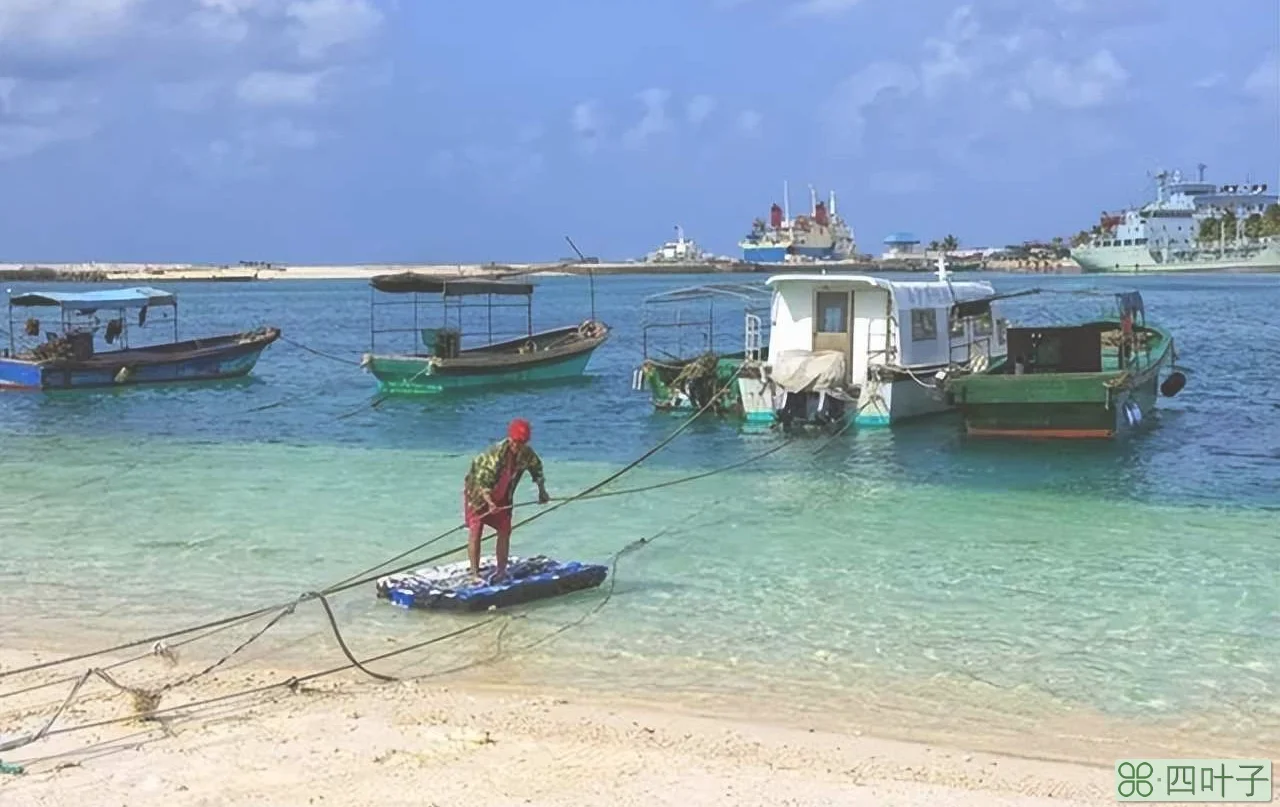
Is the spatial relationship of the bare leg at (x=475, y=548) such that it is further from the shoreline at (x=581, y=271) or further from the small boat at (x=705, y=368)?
the shoreline at (x=581, y=271)

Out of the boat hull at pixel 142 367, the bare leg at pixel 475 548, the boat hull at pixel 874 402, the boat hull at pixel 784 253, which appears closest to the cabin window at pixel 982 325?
the boat hull at pixel 874 402

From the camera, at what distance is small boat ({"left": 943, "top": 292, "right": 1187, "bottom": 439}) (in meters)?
20.8

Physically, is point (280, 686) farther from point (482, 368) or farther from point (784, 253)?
point (784, 253)

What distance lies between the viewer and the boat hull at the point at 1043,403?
20.7 metres

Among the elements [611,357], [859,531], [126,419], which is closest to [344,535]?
[859,531]

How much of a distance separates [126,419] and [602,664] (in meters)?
21.2

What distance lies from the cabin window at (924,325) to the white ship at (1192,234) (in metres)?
107

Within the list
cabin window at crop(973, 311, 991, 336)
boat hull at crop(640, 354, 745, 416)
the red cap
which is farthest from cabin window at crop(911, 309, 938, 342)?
the red cap

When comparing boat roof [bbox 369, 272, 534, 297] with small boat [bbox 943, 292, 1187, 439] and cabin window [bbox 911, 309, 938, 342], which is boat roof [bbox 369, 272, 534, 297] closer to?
cabin window [bbox 911, 309, 938, 342]

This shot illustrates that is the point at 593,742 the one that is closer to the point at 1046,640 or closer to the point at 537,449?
the point at 1046,640

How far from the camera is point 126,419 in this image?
2759 cm

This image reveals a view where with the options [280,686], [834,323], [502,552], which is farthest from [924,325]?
[280,686]

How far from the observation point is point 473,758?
722cm

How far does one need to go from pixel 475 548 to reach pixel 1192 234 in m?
129
